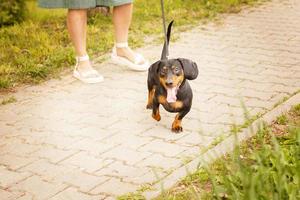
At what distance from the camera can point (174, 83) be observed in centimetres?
407

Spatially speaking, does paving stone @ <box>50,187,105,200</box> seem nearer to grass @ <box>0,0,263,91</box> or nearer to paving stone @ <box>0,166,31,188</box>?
paving stone @ <box>0,166,31,188</box>

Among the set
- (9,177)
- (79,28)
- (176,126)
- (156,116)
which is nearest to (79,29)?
(79,28)

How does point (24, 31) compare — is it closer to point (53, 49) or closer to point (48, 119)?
point (53, 49)

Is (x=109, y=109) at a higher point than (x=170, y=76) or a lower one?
lower

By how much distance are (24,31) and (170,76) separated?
13.3 feet

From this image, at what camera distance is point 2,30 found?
25.2ft

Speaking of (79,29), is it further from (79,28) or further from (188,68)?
(188,68)

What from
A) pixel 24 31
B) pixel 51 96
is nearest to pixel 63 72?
pixel 51 96

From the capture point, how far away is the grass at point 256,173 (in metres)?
2.69

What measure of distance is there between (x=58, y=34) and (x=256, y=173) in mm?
4945

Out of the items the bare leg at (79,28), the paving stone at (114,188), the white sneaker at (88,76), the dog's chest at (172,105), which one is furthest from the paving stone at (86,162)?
the bare leg at (79,28)

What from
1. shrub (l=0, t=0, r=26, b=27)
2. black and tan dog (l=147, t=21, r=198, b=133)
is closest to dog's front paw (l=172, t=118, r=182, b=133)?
black and tan dog (l=147, t=21, r=198, b=133)

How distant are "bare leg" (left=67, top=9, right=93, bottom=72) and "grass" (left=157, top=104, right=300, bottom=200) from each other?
2161mm

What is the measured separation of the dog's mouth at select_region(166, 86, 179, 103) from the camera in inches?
163
